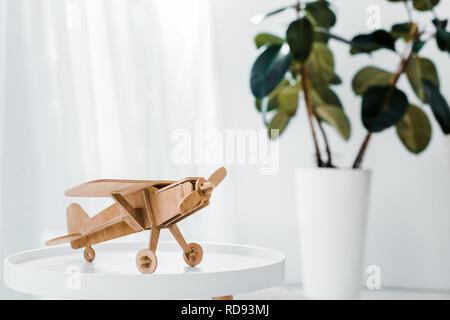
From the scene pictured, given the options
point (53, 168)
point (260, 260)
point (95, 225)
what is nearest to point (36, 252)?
point (95, 225)

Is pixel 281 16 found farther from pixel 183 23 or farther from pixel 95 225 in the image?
pixel 95 225

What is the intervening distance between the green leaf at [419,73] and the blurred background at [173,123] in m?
0.27

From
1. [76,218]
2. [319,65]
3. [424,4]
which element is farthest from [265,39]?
[76,218]

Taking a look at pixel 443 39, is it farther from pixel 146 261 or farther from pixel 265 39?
pixel 146 261

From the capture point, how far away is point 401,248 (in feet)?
5.71

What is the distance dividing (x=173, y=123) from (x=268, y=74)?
60 centimetres

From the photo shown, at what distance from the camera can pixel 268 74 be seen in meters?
1.24

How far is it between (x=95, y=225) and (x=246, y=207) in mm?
1285

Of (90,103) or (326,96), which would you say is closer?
(90,103)

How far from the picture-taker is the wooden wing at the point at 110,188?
625 millimetres

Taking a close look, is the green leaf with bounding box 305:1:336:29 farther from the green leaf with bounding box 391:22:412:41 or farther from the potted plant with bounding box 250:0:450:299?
the green leaf with bounding box 391:22:412:41

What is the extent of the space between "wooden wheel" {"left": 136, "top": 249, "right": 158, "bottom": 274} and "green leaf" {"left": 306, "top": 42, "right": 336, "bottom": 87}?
100 centimetres

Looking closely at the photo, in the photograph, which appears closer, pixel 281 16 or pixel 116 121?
pixel 116 121

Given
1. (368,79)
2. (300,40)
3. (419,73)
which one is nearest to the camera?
(300,40)
